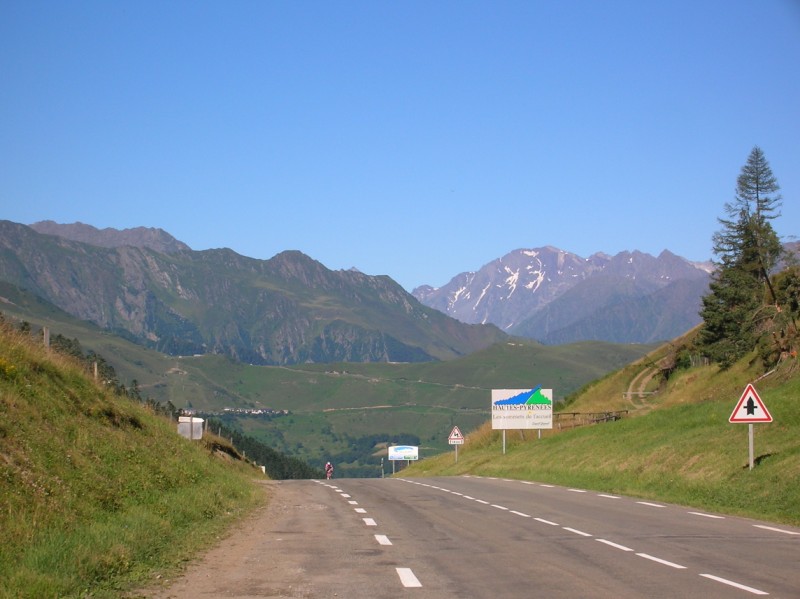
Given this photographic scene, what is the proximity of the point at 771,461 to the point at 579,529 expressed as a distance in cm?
954

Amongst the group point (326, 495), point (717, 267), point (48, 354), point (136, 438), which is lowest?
point (326, 495)

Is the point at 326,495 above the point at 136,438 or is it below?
below

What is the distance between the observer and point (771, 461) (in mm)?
25484

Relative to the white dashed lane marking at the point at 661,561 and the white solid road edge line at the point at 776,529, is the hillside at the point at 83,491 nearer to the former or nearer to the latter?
the white dashed lane marking at the point at 661,561

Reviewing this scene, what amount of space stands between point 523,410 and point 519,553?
158 feet

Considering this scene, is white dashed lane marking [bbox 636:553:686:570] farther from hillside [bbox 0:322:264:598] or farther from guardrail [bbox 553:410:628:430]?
guardrail [bbox 553:410:628:430]

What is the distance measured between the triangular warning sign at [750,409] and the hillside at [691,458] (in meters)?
1.24

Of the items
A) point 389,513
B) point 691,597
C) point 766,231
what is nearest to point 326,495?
point 389,513

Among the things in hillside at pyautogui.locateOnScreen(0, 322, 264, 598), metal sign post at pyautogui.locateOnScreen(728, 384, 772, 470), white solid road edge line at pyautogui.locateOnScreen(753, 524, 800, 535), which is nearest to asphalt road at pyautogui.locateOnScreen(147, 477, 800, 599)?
white solid road edge line at pyautogui.locateOnScreen(753, 524, 800, 535)

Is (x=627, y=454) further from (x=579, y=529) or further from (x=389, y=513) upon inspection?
(x=579, y=529)

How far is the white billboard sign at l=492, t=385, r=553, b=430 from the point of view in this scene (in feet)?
204

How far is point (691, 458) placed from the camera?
30109 millimetres

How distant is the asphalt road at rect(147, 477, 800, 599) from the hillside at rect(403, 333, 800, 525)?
186 centimetres

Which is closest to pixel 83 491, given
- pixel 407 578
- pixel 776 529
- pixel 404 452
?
pixel 407 578
